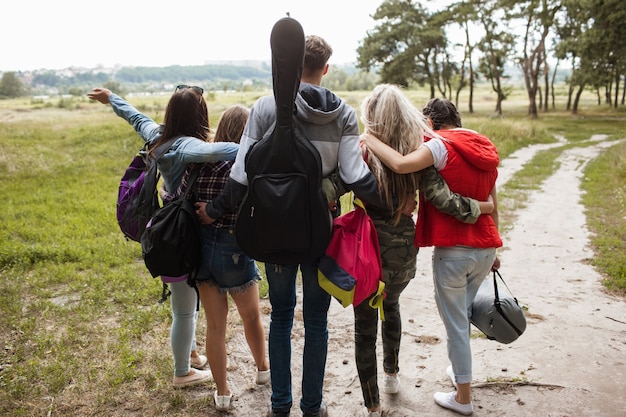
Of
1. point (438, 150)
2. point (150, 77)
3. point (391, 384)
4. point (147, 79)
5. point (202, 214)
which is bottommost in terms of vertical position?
point (391, 384)

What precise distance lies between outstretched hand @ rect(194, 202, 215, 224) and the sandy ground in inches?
54.2

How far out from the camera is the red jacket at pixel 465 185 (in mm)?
2844

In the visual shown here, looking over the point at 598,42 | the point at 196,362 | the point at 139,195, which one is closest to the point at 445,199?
the point at 139,195

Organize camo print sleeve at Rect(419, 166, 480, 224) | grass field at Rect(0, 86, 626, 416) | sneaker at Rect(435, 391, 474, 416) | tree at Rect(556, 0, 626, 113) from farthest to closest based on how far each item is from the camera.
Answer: tree at Rect(556, 0, 626, 113) → grass field at Rect(0, 86, 626, 416) → sneaker at Rect(435, 391, 474, 416) → camo print sleeve at Rect(419, 166, 480, 224)

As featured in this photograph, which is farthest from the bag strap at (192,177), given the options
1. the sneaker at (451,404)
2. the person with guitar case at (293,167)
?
the sneaker at (451,404)

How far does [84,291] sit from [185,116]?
3476mm

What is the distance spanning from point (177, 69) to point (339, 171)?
126 metres

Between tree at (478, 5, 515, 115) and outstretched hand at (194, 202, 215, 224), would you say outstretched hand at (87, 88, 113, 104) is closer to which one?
outstretched hand at (194, 202, 215, 224)

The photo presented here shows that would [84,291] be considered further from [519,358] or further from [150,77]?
[150,77]

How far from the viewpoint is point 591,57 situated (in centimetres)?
2689

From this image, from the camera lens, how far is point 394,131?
2.78 metres

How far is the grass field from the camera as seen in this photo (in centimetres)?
356


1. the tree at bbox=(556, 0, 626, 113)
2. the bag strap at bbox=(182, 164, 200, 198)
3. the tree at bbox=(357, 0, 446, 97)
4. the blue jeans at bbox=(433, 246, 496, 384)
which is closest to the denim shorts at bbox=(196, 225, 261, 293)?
the bag strap at bbox=(182, 164, 200, 198)

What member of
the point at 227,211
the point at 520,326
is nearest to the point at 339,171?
the point at 227,211
